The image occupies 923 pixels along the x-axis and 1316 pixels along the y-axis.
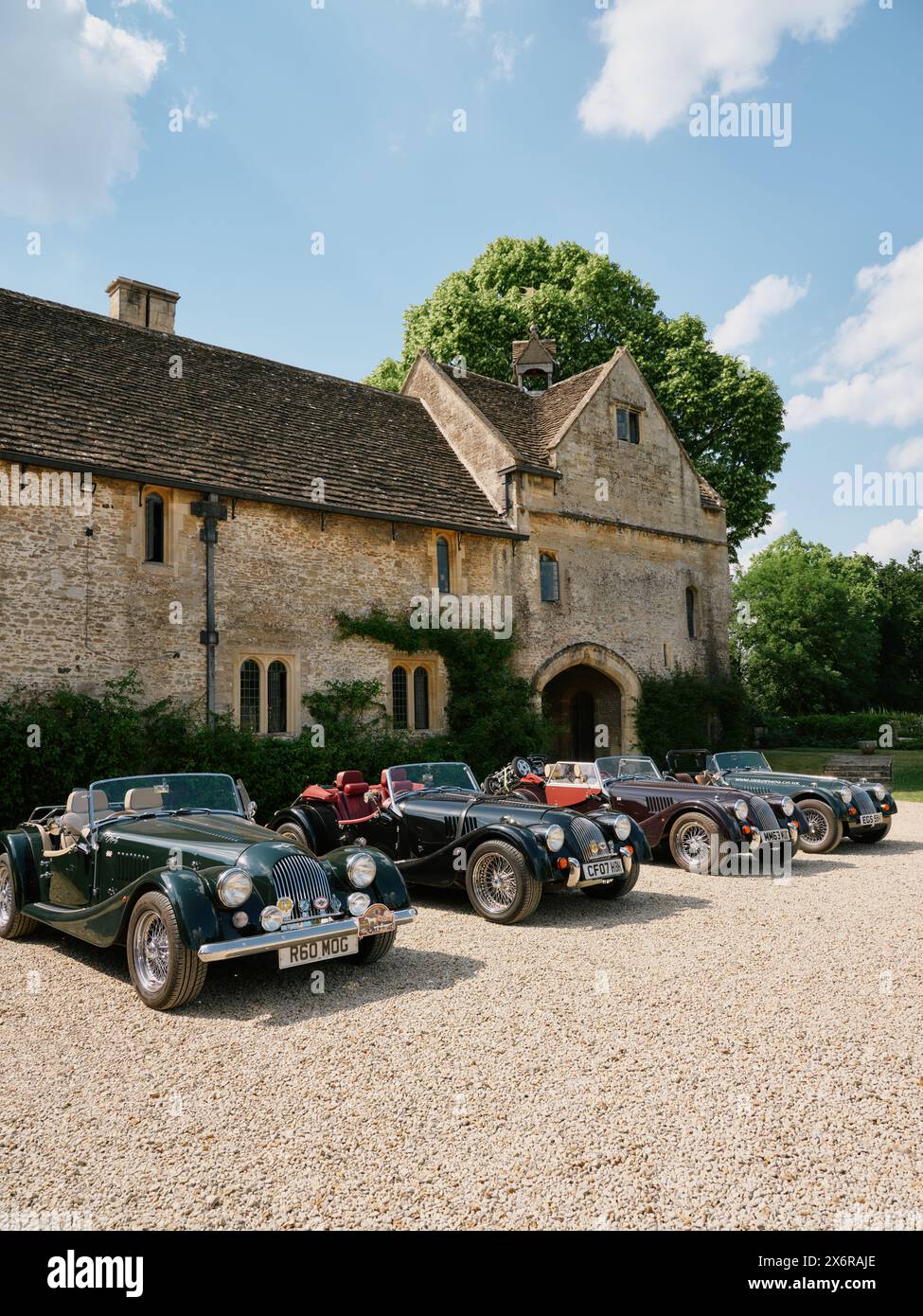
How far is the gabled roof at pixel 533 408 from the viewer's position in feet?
64.0

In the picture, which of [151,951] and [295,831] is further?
[295,831]

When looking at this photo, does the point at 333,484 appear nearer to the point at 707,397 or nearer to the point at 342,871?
the point at 342,871

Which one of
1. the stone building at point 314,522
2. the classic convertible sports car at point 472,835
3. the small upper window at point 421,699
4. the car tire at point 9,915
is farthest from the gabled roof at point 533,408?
the car tire at point 9,915

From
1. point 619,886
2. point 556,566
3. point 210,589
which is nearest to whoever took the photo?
point 619,886

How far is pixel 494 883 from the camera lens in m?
8.05

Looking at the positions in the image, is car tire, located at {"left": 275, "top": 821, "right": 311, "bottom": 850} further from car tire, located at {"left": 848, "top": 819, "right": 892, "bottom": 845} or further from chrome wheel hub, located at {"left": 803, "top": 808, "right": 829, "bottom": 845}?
car tire, located at {"left": 848, "top": 819, "right": 892, "bottom": 845}

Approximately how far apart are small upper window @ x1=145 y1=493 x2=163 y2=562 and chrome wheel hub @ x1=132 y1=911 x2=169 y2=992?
9266 mm

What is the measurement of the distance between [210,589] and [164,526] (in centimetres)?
125

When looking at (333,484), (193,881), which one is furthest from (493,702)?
(193,881)

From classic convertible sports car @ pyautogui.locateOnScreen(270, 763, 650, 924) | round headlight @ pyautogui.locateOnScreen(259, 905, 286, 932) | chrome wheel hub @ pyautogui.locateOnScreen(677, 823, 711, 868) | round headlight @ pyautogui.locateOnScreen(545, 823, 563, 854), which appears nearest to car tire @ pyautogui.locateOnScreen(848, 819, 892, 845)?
chrome wheel hub @ pyautogui.locateOnScreen(677, 823, 711, 868)

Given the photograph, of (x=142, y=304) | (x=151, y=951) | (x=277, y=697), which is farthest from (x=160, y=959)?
(x=142, y=304)

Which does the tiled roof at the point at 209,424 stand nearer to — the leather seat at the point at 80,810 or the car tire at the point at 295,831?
the car tire at the point at 295,831

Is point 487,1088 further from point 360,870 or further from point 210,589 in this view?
point 210,589

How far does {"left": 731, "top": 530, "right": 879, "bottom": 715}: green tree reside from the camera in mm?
46438
